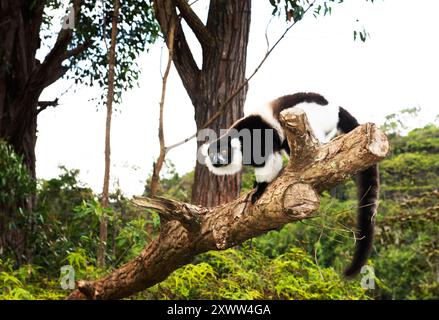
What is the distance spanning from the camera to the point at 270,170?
3.61 m

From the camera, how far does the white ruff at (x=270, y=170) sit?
3.59 m

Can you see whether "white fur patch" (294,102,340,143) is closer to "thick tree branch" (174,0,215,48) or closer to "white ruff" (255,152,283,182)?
"white ruff" (255,152,283,182)

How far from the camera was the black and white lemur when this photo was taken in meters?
Result: 3.85

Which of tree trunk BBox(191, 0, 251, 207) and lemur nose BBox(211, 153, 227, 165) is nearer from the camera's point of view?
lemur nose BBox(211, 153, 227, 165)

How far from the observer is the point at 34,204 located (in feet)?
28.0

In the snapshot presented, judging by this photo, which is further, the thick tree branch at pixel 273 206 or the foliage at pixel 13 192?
the foliage at pixel 13 192

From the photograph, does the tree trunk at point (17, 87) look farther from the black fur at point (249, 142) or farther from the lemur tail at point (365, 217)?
the lemur tail at point (365, 217)

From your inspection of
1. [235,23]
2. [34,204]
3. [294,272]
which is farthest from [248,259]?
[34,204]

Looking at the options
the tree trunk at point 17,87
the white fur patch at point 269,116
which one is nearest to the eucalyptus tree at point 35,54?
the tree trunk at point 17,87

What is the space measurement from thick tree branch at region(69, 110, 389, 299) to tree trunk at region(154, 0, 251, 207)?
216 cm

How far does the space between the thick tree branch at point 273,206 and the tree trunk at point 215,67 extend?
2.16 metres

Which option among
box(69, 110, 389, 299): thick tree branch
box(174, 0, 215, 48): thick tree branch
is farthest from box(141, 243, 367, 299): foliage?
box(174, 0, 215, 48): thick tree branch

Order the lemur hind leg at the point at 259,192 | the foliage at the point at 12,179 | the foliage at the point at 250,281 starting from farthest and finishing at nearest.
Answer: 1. the foliage at the point at 12,179
2. the foliage at the point at 250,281
3. the lemur hind leg at the point at 259,192

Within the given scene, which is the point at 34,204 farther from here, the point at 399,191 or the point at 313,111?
the point at 399,191
